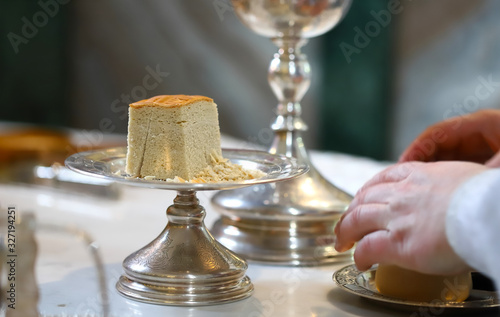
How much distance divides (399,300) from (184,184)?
0.26 meters

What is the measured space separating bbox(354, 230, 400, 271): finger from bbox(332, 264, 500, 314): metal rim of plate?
0.03 meters

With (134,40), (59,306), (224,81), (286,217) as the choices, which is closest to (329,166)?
(286,217)

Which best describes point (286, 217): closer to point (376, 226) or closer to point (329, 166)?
point (376, 226)

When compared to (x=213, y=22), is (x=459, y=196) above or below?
below

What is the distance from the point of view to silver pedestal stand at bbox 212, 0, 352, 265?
3.16 feet

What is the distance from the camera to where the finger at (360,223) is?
2.42ft

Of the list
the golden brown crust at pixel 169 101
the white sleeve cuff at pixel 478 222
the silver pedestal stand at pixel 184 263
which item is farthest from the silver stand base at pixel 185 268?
the white sleeve cuff at pixel 478 222

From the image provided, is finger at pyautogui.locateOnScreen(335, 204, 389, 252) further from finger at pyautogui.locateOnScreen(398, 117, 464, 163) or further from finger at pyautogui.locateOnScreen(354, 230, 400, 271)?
finger at pyautogui.locateOnScreen(398, 117, 464, 163)

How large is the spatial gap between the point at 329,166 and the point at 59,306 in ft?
3.58

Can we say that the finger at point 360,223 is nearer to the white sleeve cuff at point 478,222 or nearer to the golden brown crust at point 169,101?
the white sleeve cuff at point 478,222

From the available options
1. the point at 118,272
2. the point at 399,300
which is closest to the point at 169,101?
the point at 118,272

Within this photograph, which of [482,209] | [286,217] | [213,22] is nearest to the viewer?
[482,209]

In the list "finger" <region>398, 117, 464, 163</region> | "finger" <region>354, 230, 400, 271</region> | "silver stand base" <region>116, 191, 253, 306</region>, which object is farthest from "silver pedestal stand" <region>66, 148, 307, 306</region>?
"finger" <region>398, 117, 464, 163</region>

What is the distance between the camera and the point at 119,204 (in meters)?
1.35
